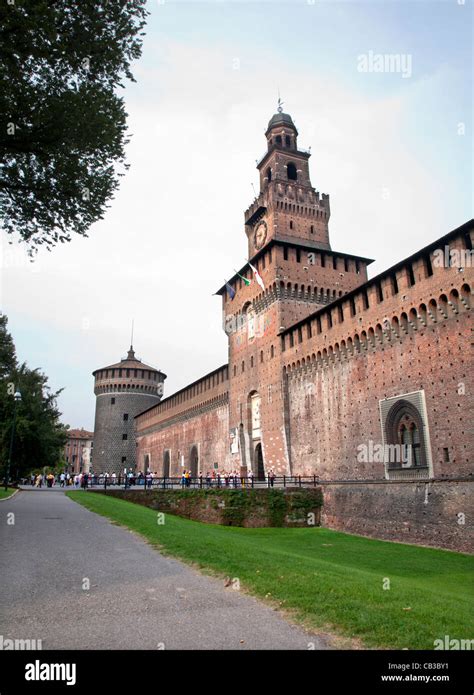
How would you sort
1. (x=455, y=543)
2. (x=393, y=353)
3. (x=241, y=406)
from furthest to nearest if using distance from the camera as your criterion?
(x=241, y=406), (x=393, y=353), (x=455, y=543)

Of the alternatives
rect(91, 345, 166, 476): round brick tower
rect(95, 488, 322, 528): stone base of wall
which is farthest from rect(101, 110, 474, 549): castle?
rect(91, 345, 166, 476): round brick tower

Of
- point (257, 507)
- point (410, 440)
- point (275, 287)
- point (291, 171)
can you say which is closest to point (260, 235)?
point (291, 171)

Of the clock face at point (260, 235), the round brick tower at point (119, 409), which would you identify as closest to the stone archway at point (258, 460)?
the clock face at point (260, 235)

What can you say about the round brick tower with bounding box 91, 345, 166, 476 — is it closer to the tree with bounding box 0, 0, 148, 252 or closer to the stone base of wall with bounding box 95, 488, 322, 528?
the stone base of wall with bounding box 95, 488, 322, 528

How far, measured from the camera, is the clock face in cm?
3548

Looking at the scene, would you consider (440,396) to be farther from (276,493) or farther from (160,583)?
(160,583)

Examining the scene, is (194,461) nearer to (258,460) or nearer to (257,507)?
(258,460)

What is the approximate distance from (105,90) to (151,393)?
5245 cm

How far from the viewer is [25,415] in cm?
3384

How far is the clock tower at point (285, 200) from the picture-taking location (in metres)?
34.7

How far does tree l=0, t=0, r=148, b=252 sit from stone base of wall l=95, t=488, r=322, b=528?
15.4 m
